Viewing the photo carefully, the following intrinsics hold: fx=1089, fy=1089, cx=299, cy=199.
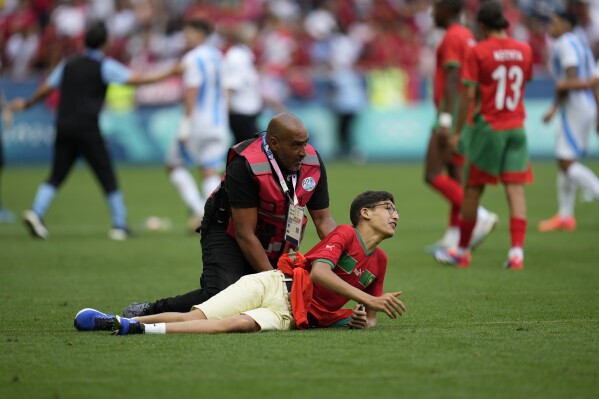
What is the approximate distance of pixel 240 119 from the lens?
18406mm

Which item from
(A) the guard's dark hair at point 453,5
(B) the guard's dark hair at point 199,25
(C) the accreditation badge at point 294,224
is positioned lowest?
(C) the accreditation badge at point 294,224

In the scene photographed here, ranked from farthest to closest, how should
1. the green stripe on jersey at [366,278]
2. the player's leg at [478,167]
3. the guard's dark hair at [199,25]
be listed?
the guard's dark hair at [199,25], the player's leg at [478,167], the green stripe on jersey at [366,278]

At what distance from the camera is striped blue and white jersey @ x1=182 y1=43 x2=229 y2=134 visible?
14.3 m

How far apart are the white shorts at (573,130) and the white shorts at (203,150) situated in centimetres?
444

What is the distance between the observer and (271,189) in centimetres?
711

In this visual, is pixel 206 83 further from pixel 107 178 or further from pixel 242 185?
pixel 242 185

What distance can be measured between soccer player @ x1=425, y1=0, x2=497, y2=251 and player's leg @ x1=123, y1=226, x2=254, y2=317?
4.21m

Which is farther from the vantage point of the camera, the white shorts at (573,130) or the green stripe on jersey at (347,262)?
the white shorts at (573,130)

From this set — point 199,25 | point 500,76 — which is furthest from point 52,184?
point 500,76

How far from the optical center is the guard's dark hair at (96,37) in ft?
44.6

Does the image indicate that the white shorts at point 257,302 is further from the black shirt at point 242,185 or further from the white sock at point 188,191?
the white sock at point 188,191

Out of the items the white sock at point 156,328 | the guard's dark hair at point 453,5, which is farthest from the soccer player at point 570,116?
the white sock at point 156,328

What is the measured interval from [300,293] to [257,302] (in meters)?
0.29

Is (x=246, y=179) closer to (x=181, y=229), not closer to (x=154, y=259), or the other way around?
(x=154, y=259)
